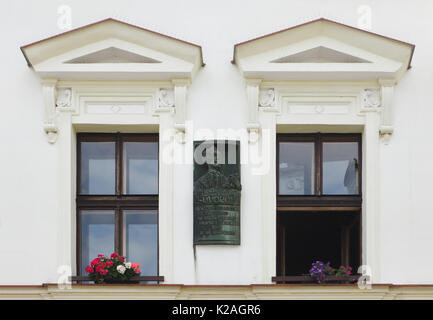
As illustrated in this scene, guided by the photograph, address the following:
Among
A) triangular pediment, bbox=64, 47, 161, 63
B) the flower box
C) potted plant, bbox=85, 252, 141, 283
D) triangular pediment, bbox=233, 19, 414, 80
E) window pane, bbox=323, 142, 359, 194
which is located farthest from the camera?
window pane, bbox=323, 142, 359, 194

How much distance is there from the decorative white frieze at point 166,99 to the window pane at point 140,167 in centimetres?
56

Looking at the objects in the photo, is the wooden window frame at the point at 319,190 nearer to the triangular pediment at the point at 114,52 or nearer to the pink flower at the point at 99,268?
the triangular pediment at the point at 114,52

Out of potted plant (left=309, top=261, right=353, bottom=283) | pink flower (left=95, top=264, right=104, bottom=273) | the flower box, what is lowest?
the flower box

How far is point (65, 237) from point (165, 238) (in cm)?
120

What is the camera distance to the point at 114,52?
13.5m

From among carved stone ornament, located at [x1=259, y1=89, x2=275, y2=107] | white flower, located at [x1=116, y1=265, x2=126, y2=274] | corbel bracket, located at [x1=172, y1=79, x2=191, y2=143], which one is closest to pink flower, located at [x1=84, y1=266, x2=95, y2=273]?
white flower, located at [x1=116, y1=265, x2=126, y2=274]

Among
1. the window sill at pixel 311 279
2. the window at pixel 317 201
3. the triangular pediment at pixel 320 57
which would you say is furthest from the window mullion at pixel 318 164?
the window sill at pixel 311 279

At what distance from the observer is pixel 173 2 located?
45.2 ft

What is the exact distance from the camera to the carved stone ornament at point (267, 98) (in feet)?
44.3

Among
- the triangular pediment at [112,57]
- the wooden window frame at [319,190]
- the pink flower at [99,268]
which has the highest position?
the triangular pediment at [112,57]

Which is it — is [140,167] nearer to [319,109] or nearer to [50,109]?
[50,109]

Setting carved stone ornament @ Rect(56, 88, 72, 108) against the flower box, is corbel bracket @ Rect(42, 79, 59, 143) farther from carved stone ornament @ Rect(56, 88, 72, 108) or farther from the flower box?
the flower box

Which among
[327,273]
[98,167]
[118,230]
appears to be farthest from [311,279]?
[98,167]

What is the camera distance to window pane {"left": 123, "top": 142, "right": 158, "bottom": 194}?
44.8 feet
